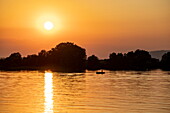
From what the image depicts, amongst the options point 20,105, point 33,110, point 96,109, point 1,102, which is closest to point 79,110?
point 96,109

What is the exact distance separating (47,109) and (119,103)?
32.5 feet

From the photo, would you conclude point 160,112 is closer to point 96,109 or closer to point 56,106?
point 96,109

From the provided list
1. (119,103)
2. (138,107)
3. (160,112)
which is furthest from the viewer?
(119,103)

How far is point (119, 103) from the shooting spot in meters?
40.7

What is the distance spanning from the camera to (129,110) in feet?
116

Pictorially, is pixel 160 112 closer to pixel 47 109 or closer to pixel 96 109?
pixel 96 109

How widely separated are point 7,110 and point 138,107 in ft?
50.3

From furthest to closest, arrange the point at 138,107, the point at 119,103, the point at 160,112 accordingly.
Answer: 1. the point at 119,103
2. the point at 138,107
3. the point at 160,112

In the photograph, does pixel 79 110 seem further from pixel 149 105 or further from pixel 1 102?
pixel 1 102

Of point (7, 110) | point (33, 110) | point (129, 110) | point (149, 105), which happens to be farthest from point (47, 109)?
point (149, 105)

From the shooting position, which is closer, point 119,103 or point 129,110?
point 129,110

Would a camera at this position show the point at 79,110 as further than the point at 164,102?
No

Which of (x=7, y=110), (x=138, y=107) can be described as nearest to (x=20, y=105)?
(x=7, y=110)

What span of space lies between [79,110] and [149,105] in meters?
9.32
